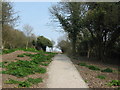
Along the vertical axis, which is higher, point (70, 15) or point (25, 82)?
point (70, 15)

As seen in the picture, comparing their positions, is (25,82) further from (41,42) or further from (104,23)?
(41,42)

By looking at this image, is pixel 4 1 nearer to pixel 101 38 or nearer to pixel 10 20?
pixel 10 20

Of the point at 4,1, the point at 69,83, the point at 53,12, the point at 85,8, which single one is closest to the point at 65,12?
the point at 53,12

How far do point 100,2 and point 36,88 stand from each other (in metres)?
10.0

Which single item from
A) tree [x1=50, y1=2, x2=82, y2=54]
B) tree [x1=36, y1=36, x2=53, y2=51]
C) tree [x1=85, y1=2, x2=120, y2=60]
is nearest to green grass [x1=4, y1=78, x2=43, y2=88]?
tree [x1=85, y1=2, x2=120, y2=60]

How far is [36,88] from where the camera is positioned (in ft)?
22.3

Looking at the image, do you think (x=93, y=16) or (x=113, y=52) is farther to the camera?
(x=113, y=52)

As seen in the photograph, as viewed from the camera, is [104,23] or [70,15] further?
[70,15]

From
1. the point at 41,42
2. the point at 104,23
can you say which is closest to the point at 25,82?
the point at 104,23

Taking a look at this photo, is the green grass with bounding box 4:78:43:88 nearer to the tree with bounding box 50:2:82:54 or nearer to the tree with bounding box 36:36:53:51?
the tree with bounding box 50:2:82:54

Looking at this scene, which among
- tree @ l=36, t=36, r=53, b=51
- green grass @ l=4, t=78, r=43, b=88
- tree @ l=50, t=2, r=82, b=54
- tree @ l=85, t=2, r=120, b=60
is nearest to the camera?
green grass @ l=4, t=78, r=43, b=88

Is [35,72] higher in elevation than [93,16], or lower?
lower

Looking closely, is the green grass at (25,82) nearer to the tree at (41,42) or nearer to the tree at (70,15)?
the tree at (70,15)

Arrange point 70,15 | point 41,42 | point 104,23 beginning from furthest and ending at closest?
point 41,42 < point 70,15 < point 104,23
